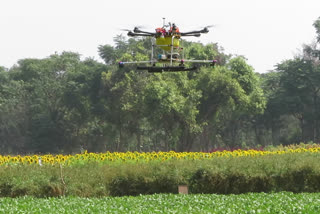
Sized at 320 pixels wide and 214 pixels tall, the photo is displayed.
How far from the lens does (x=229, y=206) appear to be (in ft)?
50.3

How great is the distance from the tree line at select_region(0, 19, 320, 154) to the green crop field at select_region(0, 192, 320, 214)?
2657 cm

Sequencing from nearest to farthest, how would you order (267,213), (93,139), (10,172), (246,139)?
(267,213)
(10,172)
(93,139)
(246,139)

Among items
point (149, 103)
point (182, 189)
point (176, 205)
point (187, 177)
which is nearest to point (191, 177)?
point (187, 177)

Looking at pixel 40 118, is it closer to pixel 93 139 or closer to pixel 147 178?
pixel 93 139

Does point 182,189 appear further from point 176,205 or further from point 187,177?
point 176,205

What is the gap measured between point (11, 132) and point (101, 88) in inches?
604

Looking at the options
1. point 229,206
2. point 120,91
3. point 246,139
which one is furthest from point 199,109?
point 229,206

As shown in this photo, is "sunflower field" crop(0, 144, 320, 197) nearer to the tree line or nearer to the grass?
the grass

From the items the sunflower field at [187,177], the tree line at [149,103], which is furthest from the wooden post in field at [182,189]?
the tree line at [149,103]

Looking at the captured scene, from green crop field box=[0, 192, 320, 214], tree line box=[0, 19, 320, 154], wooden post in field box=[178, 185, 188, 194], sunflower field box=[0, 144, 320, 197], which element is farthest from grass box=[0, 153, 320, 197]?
tree line box=[0, 19, 320, 154]

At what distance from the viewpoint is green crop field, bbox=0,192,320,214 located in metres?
14.5

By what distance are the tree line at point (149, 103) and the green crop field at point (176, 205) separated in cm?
2657

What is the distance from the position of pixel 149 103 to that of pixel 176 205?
28.9m

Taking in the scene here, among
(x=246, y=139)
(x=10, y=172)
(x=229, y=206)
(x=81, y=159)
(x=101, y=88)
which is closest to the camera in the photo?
(x=229, y=206)
